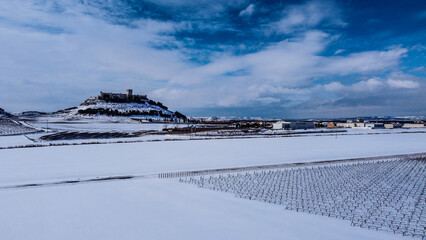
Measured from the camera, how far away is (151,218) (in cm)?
1171

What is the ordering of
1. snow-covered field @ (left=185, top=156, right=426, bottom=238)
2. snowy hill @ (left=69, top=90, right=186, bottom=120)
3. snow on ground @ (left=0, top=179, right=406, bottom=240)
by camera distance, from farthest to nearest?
snowy hill @ (left=69, top=90, right=186, bottom=120) → snow-covered field @ (left=185, top=156, right=426, bottom=238) → snow on ground @ (left=0, top=179, right=406, bottom=240)

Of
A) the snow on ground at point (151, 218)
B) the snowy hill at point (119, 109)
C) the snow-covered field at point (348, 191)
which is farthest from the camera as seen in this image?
the snowy hill at point (119, 109)

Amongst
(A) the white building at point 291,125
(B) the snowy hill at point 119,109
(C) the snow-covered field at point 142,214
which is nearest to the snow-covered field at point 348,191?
(C) the snow-covered field at point 142,214

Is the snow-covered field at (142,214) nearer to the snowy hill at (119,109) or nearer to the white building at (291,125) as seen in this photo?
the white building at (291,125)

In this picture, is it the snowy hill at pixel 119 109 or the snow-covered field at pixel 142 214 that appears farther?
the snowy hill at pixel 119 109

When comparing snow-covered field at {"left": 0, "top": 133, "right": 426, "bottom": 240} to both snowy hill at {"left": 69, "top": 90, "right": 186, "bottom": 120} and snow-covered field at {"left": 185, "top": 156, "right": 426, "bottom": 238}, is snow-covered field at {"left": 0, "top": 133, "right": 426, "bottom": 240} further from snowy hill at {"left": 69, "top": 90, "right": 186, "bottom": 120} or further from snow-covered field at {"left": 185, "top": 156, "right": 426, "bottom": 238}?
snowy hill at {"left": 69, "top": 90, "right": 186, "bottom": 120}

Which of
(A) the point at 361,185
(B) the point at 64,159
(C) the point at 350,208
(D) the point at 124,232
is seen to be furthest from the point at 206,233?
(B) the point at 64,159

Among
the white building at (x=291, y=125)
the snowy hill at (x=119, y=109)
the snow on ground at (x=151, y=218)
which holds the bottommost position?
the snow on ground at (x=151, y=218)

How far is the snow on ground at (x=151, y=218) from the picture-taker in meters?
10.2

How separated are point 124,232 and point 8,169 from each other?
654 inches

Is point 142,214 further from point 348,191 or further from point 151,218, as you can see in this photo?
point 348,191

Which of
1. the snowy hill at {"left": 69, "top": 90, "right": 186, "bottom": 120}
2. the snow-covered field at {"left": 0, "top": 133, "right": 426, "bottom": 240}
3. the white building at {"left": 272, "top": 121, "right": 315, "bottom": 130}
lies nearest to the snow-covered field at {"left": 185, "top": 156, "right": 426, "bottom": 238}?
the snow-covered field at {"left": 0, "top": 133, "right": 426, "bottom": 240}

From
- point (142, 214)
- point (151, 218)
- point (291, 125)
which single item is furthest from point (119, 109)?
point (151, 218)

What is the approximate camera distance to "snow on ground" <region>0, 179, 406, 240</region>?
1018 cm
